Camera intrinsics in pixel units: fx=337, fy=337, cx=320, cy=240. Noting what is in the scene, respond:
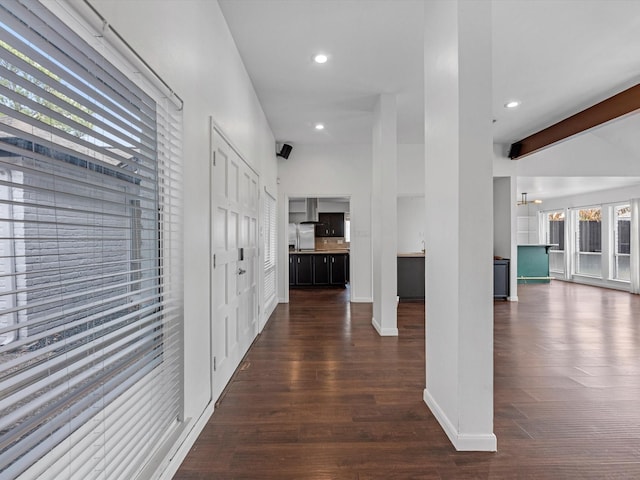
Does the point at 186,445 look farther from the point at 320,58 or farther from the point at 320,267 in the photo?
the point at 320,267

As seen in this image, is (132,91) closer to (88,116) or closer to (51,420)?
(88,116)

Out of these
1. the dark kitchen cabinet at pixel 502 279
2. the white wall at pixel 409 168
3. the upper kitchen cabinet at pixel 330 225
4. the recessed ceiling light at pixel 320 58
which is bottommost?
the dark kitchen cabinet at pixel 502 279

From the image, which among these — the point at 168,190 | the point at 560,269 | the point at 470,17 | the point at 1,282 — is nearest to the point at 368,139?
the point at 470,17

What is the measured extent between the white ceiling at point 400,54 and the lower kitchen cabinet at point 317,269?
381 centimetres

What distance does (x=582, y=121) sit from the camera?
4.98m

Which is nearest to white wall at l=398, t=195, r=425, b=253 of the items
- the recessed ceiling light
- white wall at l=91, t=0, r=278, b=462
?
the recessed ceiling light

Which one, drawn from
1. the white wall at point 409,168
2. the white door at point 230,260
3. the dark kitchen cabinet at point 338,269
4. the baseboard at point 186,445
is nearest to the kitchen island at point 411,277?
the white wall at point 409,168

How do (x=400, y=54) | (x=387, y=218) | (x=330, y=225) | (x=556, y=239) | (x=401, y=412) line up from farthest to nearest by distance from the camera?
1. (x=556, y=239)
2. (x=330, y=225)
3. (x=387, y=218)
4. (x=400, y=54)
5. (x=401, y=412)

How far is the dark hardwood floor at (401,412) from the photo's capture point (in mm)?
1789

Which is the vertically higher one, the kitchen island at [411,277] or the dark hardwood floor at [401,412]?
the kitchen island at [411,277]

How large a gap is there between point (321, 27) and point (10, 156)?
2.75 meters

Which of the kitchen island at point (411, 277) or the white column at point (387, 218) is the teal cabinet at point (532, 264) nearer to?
the kitchen island at point (411, 277)

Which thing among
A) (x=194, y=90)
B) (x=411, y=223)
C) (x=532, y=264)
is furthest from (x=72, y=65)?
(x=532, y=264)

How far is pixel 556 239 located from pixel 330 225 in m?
7.36
